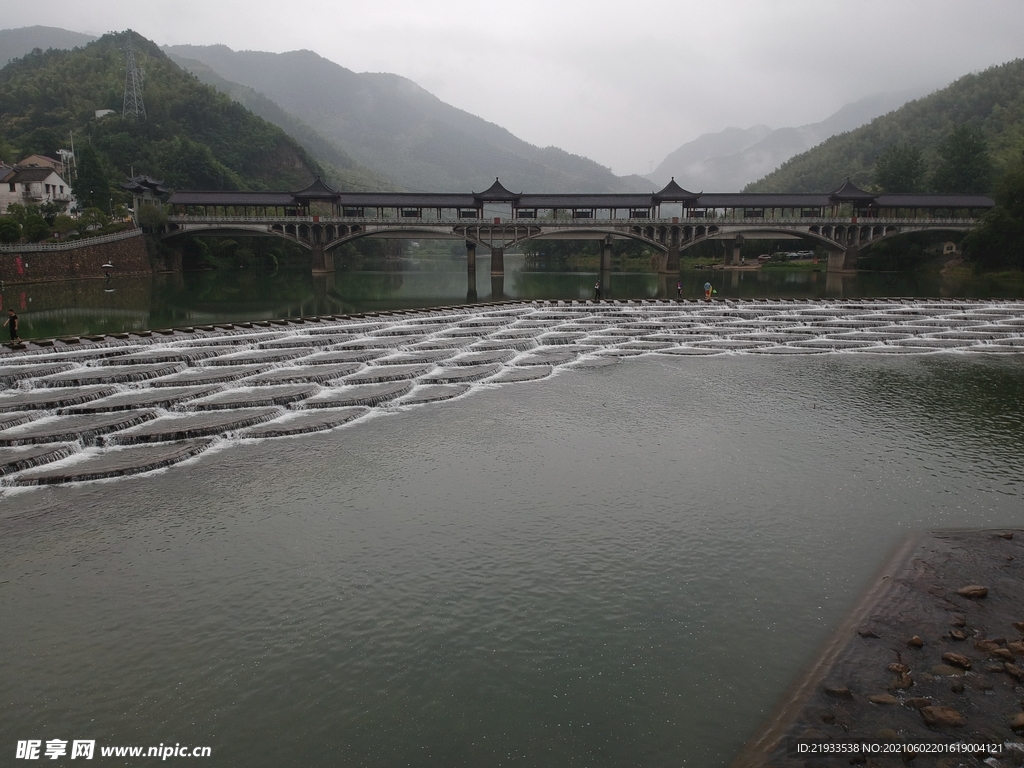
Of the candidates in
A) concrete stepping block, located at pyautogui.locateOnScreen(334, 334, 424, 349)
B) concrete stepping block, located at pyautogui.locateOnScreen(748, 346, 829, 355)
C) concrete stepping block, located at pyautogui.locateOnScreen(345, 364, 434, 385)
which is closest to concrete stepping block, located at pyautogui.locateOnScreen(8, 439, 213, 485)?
concrete stepping block, located at pyautogui.locateOnScreen(345, 364, 434, 385)

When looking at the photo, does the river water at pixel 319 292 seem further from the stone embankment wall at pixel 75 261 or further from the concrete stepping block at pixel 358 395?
the concrete stepping block at pixel 358 395

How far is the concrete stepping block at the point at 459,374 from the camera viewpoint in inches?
1112

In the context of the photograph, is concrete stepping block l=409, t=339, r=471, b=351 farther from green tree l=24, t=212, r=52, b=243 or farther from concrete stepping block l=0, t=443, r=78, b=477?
green tree l=24, t=212, r=52, b=243

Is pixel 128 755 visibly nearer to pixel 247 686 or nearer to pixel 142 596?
pixel 247 686

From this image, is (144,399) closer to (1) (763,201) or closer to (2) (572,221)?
(2) (572,221)

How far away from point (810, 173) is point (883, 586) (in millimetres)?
163164

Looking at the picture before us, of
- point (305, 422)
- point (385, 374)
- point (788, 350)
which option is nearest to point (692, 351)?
point (788, 350)

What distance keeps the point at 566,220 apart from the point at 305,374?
60913 millimetres

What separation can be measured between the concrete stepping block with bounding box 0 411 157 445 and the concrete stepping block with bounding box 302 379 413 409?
5.20 m

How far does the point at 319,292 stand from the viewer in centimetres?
6769

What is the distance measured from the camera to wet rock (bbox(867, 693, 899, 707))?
30.2ft

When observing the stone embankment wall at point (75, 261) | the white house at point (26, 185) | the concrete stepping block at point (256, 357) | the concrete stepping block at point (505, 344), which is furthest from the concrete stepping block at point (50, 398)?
the white house at point (26, 185)

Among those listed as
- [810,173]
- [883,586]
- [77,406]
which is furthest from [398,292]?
[810,173]

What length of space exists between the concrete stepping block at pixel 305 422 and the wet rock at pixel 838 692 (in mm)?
16021
